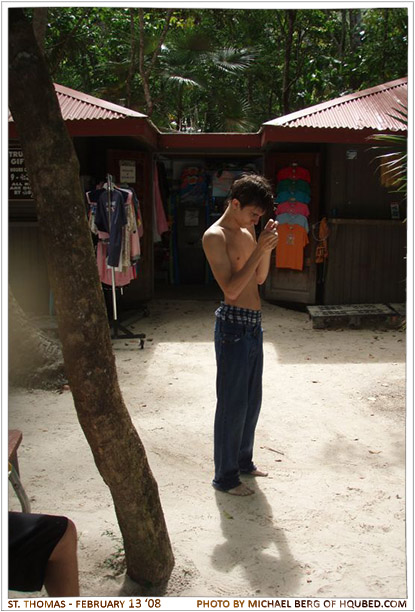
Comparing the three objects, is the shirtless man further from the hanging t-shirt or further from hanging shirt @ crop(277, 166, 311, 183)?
the hanging t-shirt

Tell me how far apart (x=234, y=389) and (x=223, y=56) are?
12.6 m

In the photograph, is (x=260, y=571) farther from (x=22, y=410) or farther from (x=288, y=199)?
(x=288, y=199)

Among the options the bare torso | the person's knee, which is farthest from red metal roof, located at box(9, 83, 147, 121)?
the person's knee

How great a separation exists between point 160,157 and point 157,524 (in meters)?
9.53

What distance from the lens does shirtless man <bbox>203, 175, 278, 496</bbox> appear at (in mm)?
3434

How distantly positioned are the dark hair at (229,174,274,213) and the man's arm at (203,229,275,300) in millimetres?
215

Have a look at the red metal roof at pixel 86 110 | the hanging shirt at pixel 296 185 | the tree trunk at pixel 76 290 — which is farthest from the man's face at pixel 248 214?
the hanging shirt at pixel 296 185

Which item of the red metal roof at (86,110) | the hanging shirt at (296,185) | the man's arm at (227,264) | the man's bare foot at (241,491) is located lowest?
the man's bare foot at (241,491)

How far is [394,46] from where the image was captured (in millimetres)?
12156

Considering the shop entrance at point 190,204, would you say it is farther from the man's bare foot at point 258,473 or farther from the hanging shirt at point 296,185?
the man's bare foot at point 258,473

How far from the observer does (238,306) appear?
355cm

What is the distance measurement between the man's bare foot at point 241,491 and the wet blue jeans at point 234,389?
0.02 metres

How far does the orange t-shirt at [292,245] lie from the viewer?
938 cm

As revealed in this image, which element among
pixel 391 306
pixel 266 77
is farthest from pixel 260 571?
pixel 266 77
